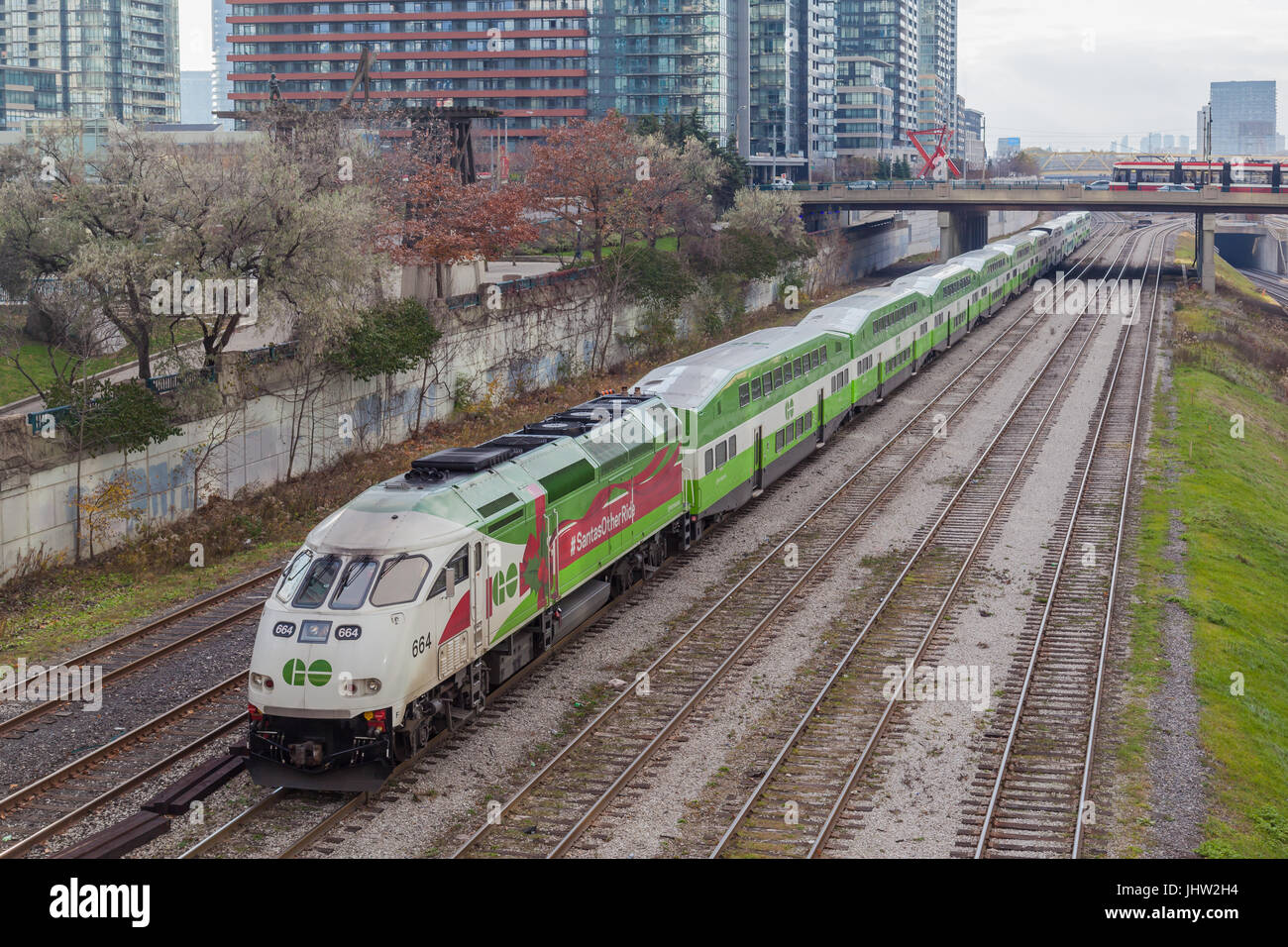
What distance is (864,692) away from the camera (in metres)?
23.5

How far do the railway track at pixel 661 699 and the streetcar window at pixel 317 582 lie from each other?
13.0 ft

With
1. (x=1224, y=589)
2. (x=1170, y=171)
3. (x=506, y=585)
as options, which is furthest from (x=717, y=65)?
(x=506, y=585)

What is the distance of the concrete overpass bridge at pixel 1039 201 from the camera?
317 feet

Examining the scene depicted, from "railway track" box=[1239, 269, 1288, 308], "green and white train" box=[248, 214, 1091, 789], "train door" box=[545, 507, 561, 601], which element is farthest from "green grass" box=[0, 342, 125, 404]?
"railway track" box=[1239, 269, 1288, 308]

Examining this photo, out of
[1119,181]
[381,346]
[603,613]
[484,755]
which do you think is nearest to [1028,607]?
[603,613]

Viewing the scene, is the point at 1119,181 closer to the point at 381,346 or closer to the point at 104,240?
the point at 381,346

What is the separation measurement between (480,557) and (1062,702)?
10569 millimetres

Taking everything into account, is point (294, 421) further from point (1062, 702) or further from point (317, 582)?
point (1062, 702)

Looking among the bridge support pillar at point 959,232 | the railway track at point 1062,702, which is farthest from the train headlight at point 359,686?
the bridge support pillar at point 959,232

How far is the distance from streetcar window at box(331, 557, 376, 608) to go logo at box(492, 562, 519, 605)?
2.80m

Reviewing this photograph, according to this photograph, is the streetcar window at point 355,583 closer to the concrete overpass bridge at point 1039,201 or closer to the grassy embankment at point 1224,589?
the grassy embankment at point 1224,589

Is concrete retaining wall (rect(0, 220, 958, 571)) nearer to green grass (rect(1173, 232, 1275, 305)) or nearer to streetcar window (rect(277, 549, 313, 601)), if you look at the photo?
streetcar window (rect(277, 549, 313, 601))

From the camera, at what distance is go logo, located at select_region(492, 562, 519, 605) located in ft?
69.9

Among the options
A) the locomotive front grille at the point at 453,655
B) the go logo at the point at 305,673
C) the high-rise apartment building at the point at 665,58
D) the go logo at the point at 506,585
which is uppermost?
→ the high-rise apartment building at the point at 665,58
